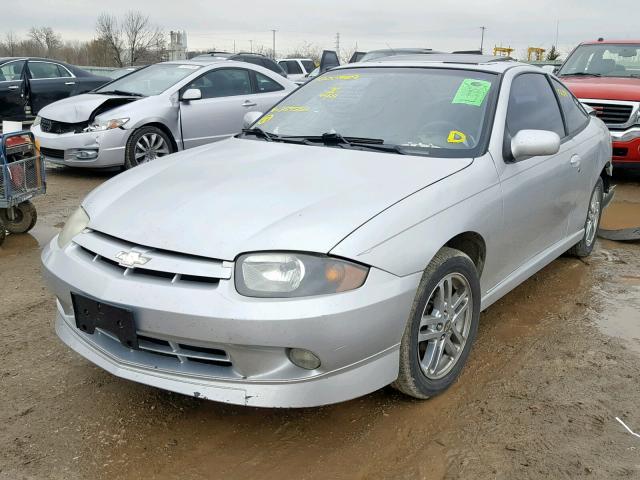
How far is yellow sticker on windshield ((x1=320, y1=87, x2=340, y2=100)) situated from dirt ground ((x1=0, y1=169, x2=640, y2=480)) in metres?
1.68

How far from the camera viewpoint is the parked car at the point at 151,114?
7500 millimetres

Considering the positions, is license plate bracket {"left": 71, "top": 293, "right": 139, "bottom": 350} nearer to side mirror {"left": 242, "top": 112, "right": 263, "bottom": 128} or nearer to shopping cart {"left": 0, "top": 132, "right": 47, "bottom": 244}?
side mirror {"left": 242, "top": 112, "right": 263, "bottom": 128}

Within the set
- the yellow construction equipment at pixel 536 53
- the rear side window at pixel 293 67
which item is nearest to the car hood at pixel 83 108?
the rear side window at pixel 293 67

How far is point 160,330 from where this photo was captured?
91.0 inches

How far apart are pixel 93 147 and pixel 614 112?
6403 mm

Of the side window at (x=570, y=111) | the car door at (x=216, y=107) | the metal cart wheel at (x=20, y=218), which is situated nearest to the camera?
the side window at (x=570, y=111)

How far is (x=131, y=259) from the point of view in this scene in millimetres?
2434

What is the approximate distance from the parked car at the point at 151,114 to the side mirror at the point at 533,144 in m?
5.38

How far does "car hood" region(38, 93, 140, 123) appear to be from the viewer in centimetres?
761

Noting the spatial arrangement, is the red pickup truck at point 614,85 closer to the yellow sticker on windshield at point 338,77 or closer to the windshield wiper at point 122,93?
the yellow sticker on windshield at point 338,77

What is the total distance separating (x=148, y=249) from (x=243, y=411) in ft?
2.86


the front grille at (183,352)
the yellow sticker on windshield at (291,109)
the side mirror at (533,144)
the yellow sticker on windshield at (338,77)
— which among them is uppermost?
the yellow sticker on windshield at (338,77)

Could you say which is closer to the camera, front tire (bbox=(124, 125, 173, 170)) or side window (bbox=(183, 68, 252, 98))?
front tire (bbox=(124, 125, 173, 170))

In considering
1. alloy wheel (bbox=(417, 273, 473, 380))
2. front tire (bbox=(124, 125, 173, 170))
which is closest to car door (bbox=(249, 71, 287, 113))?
front tire (bbox=(124, 125, 173, 170))
